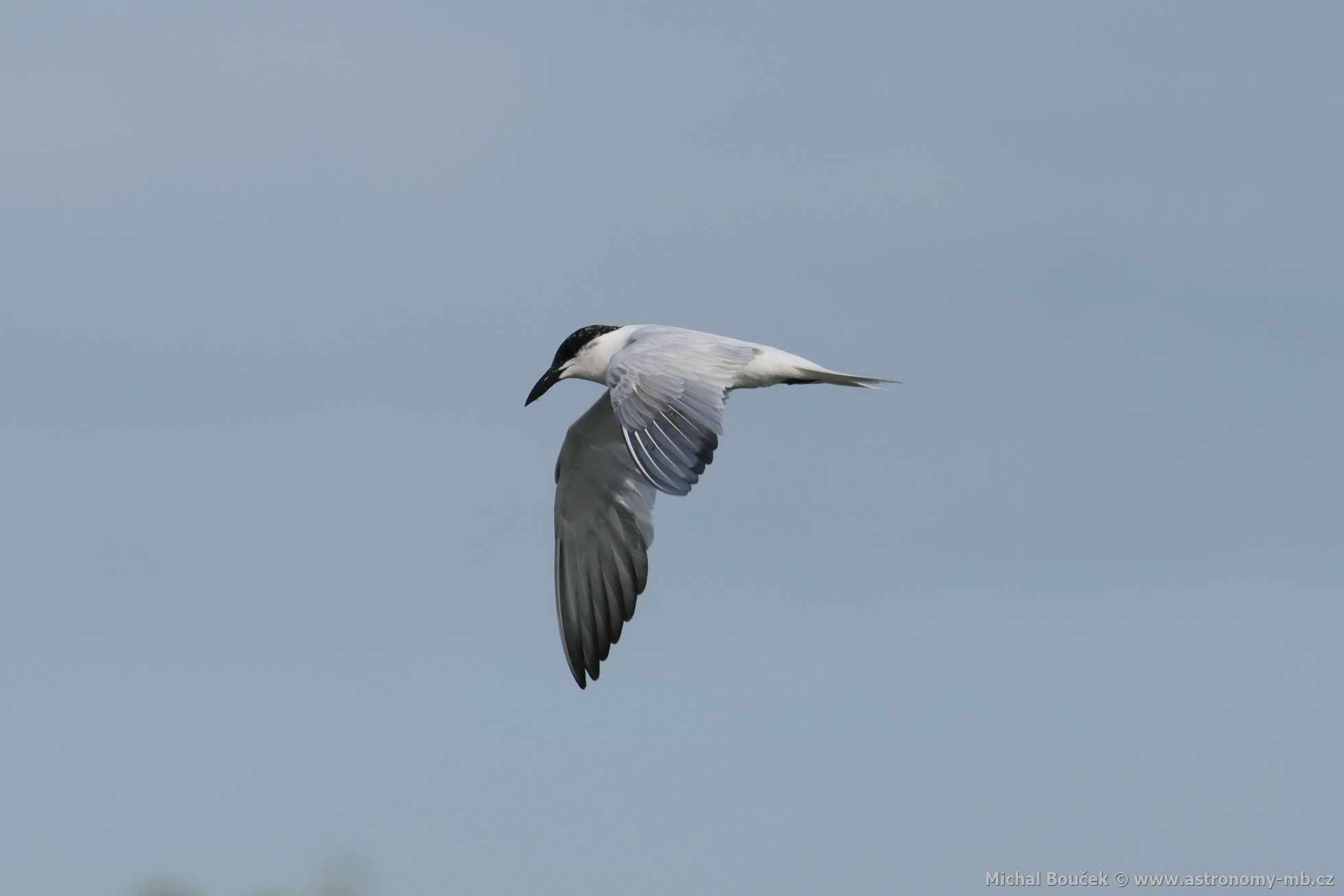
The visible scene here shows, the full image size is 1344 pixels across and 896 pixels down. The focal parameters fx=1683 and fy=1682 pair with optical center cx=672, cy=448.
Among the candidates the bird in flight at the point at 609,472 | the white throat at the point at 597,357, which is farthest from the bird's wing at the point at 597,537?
the white throat at the point at 597,357

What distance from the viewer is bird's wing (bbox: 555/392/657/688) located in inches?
704

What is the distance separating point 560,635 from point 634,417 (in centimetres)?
504

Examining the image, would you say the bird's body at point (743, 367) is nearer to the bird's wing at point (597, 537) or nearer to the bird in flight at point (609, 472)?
the bird in flight at point (609, 472)

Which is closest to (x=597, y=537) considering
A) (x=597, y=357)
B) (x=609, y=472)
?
(x=609, y=472)

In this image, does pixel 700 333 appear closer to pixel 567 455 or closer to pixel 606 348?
pixel 606 348

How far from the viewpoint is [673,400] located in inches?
539

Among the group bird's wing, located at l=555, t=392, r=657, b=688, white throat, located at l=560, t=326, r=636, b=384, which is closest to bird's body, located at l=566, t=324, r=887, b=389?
white throat, located at l=560, t=326, r=636, b=384

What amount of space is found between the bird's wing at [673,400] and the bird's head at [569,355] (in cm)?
183

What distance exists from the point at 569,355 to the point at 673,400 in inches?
156

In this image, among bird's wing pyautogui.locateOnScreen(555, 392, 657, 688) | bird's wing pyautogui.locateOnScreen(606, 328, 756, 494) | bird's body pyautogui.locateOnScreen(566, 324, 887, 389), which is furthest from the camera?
bird's wing pyautogui.locateOnScreen(555, 392, 657, 688)

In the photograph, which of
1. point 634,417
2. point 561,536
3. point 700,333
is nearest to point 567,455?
point 561,536

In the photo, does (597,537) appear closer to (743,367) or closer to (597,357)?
(597,357)

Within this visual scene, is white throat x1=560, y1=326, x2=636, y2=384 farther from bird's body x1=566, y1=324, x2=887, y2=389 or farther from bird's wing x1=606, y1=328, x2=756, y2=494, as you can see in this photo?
bird's wing x1=606, y1=328, x2=756, y2=494

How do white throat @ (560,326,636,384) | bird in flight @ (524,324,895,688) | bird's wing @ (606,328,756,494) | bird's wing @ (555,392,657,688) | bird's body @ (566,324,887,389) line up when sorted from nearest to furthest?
bird's wing @ (606,328,756,494) → bird in flight @ (524,324,895,688) → bird's body @ (566,324,887,389) → white throat @ (560,326,636,384) → bird's wing @ (555,392,657,688)
